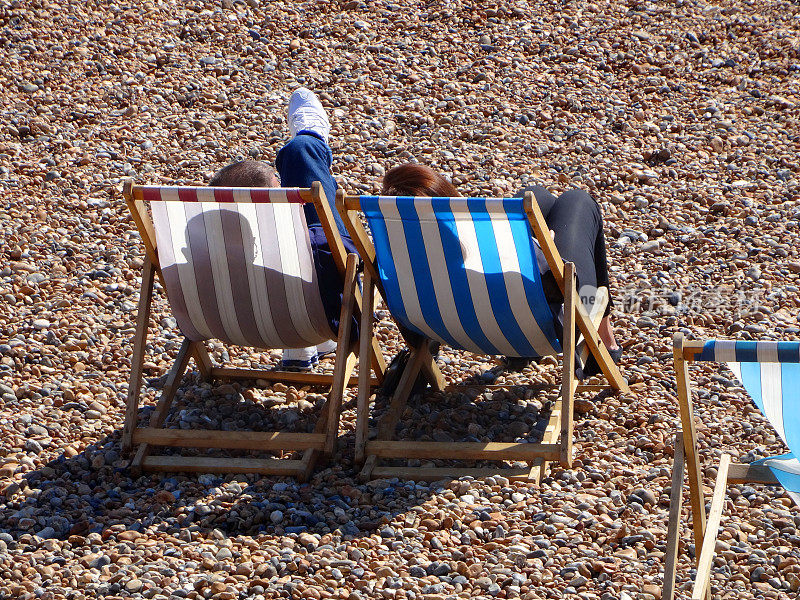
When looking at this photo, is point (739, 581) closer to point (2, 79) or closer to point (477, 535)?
point (477, 535)

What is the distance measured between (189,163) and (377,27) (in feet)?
7.41

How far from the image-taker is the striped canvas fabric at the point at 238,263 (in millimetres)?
3990

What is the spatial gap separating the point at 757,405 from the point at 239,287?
1915mm

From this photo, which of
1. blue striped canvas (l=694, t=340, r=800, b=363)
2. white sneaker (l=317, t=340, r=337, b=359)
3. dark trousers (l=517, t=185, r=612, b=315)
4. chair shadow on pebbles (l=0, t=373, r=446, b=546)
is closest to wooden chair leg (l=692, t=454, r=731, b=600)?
blue striped canvas (l=694, t=340, r=800, b=363)

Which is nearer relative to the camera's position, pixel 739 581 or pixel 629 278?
pixel 739 581

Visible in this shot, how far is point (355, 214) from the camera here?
399 centimetres

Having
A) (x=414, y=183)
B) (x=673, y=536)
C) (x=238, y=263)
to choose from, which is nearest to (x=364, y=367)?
(x=238, y=263)

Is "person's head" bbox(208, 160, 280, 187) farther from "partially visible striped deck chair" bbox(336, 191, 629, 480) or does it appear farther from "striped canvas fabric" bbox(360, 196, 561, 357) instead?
"striped canvas fabric" bbox(360, 196, 561, 357)

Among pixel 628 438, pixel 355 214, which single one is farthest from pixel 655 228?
pixel 355 214

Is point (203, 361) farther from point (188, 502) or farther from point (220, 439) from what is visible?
point (188, 502)

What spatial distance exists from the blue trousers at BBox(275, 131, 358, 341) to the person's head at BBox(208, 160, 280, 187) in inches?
9.3

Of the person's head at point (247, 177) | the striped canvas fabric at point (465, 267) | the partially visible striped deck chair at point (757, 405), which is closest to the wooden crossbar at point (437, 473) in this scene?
the striped canvas fabric at point (465, 267)

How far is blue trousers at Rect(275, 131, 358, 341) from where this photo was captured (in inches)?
166

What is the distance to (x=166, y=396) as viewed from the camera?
4301 millimetres
